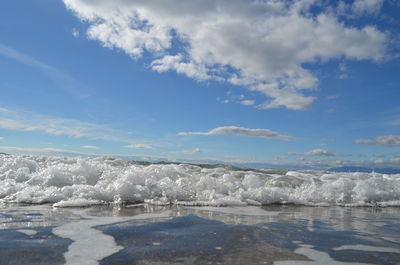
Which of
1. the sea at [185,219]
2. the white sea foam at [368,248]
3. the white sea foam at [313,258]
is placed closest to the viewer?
the white sea foam at [313,258]

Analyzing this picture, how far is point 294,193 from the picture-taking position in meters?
9.16

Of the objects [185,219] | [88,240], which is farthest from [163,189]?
[88,240]

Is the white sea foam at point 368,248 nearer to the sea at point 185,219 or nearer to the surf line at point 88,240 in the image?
the sea at point 185,219

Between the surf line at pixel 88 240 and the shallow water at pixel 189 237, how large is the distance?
0.01m

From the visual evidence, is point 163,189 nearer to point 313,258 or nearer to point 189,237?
point 189,237

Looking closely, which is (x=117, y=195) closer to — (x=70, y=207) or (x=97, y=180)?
(x=70, y=207)

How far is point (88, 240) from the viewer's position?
13.8ft

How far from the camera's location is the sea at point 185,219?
3.63 metres

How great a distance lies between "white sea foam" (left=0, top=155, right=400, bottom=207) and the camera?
7.88m

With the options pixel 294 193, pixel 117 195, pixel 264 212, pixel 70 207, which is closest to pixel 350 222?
pixel 264 212

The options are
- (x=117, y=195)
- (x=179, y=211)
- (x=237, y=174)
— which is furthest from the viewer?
(x=237, y=174)

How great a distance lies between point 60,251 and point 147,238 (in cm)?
110

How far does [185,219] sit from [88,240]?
2.04 meters

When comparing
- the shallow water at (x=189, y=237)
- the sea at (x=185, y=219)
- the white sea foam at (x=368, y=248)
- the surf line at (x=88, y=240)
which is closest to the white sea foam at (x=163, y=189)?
the sea at (x=185, y=219)
